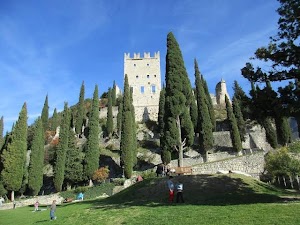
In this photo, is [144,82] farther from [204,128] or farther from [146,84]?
[204,128]

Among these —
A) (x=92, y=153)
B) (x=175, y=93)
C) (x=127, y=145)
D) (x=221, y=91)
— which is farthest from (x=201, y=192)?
(x=221, y=91)

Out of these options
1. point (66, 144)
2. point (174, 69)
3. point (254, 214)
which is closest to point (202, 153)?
point (174, 69)

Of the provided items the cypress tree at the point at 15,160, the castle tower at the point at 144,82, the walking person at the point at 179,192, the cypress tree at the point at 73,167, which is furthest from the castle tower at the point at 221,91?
the walking person at the point at 179,192

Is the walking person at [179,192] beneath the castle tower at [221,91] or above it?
beneath

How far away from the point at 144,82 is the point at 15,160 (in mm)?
42274

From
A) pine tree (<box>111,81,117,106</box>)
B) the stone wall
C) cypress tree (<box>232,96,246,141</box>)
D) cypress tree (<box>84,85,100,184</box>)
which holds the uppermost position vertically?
pine tree (<box>111,81,117,106</box>)

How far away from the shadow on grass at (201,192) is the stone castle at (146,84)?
151 ft

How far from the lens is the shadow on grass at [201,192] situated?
16.9 metres

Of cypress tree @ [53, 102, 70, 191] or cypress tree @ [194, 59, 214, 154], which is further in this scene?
cypress tree @ [194, 59, 214, 154]

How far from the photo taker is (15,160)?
35719 mm

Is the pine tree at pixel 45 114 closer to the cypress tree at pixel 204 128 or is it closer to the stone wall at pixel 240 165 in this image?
the cypress tree at pixel 204 128

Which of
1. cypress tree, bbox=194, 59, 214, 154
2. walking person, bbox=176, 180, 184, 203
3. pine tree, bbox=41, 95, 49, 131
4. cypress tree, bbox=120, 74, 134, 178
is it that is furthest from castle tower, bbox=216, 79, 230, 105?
walking person, bbox=176, 180, 184, 203

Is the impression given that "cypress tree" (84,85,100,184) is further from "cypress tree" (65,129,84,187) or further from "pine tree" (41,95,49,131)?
"pine tree" (41,95,49,131)

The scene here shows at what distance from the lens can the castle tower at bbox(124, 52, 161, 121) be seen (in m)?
68.2
